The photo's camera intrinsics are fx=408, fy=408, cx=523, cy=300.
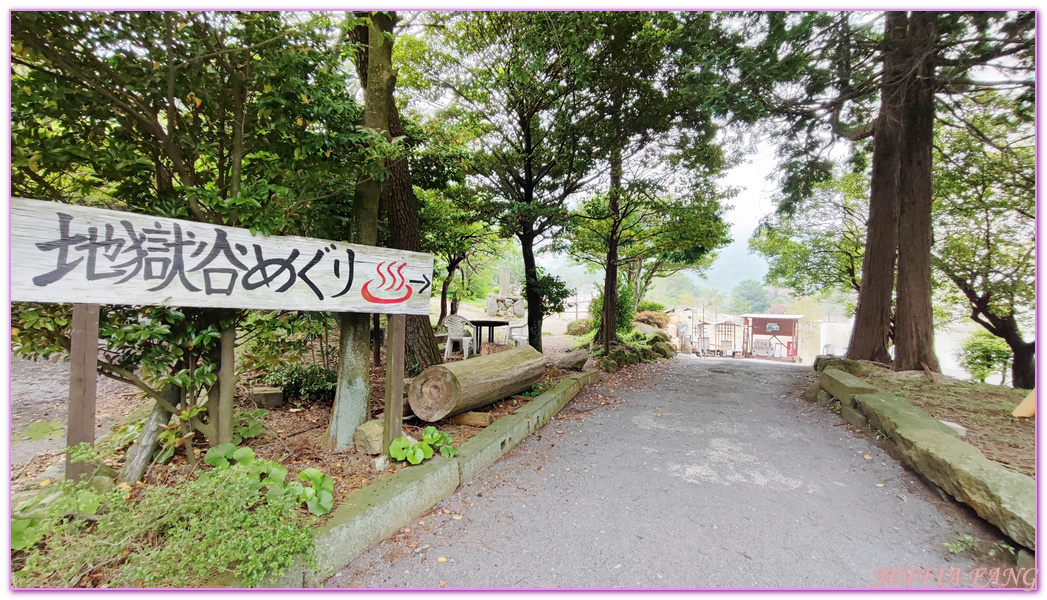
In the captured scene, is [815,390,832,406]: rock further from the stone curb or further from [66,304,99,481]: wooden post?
[66,304,99,481]: wooden post

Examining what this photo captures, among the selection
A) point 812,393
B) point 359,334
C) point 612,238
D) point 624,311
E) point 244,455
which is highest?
point 612,238

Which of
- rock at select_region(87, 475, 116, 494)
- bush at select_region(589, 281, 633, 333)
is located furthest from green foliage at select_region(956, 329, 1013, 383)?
rock at select_region(87, 475, 116, 494)

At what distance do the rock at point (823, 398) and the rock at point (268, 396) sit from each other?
6.71 metres

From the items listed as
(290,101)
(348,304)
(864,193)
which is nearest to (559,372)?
(348,304)

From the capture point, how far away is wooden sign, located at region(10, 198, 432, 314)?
184cm

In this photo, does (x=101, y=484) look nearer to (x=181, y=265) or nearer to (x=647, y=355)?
(x=181, y=265)

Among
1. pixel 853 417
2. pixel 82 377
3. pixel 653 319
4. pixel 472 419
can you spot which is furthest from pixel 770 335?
pixel 82 377

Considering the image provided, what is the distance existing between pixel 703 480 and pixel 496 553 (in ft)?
5.88

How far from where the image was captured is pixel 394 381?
3020 mm

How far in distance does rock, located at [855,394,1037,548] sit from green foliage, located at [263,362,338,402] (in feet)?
16.2

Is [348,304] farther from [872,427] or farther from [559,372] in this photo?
[872,427]

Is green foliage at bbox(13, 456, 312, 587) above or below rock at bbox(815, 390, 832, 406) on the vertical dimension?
above

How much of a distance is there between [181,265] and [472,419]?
99.1 inches

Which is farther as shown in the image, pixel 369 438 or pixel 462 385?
pixel 462 385
